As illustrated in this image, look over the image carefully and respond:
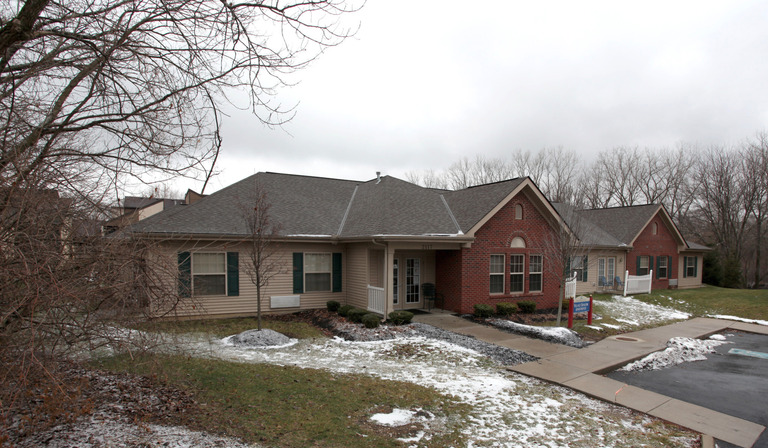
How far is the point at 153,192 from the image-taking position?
5531mm

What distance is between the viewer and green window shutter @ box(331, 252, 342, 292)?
15.5m

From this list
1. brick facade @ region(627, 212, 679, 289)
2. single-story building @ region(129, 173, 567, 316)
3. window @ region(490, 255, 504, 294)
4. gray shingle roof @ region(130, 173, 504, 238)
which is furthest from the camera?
brick facade @ region(627, 212, 679, 289)

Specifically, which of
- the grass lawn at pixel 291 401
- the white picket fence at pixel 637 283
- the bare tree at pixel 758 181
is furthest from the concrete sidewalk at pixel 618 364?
the bare tree at pixel 758 181

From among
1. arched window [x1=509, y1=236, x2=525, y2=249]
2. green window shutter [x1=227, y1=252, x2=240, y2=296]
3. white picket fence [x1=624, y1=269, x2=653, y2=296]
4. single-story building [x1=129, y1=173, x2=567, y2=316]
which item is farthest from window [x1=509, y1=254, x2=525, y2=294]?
green window shutter [x1=227, y1=252, x2=240, y2=296]

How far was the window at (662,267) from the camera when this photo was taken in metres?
25.4

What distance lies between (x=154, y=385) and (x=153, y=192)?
317 cm

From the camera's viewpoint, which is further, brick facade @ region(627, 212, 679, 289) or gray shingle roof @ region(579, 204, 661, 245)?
brick facade @ region(627, 212, 679, 289)

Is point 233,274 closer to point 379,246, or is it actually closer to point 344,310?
point 344,310

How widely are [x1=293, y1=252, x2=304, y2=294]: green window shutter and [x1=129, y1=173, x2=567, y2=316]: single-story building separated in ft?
0.12

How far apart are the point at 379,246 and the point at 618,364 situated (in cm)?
716

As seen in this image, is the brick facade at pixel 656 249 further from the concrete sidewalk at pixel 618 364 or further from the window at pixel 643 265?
the concrete sidewalk at pixel 618 364

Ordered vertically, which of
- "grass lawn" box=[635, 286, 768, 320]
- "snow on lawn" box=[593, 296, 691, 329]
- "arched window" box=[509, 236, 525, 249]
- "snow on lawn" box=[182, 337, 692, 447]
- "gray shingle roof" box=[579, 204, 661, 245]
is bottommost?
"grass lawn" box=[635, 286, 768, 320]

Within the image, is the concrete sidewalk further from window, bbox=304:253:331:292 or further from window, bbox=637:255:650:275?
window, bbox=637:255:650:275

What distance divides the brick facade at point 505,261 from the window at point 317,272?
415 centimetres
